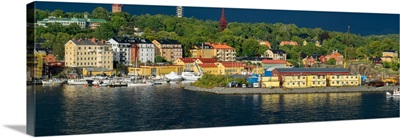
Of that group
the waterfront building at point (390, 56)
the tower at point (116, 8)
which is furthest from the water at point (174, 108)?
the tower at point (116, 8)

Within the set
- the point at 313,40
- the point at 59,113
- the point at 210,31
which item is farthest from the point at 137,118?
the point at 313,40

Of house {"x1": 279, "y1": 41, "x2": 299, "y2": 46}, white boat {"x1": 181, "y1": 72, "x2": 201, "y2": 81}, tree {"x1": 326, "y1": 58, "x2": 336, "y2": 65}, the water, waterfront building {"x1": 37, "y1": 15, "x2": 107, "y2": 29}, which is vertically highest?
waterfront building {"x1": 37, "y1": 15, "x2": 107, "y2": 29}

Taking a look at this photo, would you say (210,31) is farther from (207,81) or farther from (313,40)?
(313,40)

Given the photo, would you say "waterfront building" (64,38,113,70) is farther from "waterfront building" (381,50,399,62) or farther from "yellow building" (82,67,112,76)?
"waterfront building" (381,50,399,62)

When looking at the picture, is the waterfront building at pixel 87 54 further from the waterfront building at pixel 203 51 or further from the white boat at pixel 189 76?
the waterfront building at pixel 203 51

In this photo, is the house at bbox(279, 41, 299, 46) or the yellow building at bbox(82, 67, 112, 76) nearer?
the yellow building at bbox(82, 67, 112, 76)

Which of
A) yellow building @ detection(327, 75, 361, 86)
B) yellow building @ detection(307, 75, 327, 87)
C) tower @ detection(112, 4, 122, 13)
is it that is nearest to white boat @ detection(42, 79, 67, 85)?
tower @ detection(112, 4, 122, 13)

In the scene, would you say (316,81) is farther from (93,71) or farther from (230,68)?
(93,71)

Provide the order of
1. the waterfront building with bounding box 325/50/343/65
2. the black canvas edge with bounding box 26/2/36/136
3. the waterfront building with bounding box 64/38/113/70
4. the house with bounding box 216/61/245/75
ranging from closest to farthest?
the black canvas edge with bounding box 26/2/36/136
the waterfront building with bounding box 64/38/113/70
the house with bounding box 216/61/245/75
the waterfront building with bounding box 325/50/343/65
